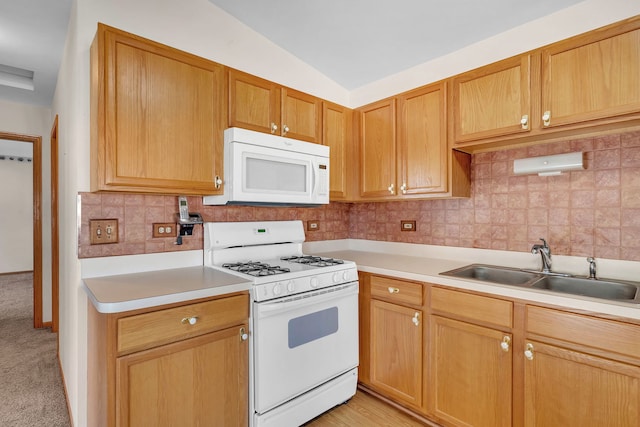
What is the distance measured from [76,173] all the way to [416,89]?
2.09 meters

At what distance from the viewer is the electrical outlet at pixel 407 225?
102 inches

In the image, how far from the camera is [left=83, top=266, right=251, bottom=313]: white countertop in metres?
1.27

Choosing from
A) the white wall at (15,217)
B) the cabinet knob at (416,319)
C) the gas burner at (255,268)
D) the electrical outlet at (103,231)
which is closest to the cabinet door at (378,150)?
the cabinet knob at (416,319)

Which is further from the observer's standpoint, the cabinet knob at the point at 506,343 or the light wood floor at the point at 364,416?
the light wood floor at the point at 364,416

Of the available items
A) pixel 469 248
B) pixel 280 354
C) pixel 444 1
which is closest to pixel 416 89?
pixel 444 1

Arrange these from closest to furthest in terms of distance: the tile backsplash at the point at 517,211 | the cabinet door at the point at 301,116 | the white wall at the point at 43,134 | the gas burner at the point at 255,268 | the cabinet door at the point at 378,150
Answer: the tile backsplash at the point at 517,211 → the gas burner at the point at 255,268 → the cabinet door at the point at 301,116 → the cabinet door at the point at 378,150 → the white wall at the point at 43,134

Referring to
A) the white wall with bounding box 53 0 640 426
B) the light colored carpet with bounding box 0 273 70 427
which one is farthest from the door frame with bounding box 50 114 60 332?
the white wall with bounding box 53 0 640 426

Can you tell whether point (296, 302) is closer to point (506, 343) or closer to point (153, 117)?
point (506, 343)

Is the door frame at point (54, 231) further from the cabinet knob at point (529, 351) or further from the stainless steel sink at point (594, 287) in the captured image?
the stainless steel sink at point (594, 287)

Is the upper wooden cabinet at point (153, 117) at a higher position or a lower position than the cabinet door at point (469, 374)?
higher

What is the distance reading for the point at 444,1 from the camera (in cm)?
178

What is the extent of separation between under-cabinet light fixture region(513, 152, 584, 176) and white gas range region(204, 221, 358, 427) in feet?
3.89

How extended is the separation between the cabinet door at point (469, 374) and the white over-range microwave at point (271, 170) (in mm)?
1118

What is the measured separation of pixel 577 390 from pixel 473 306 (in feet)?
1.64
